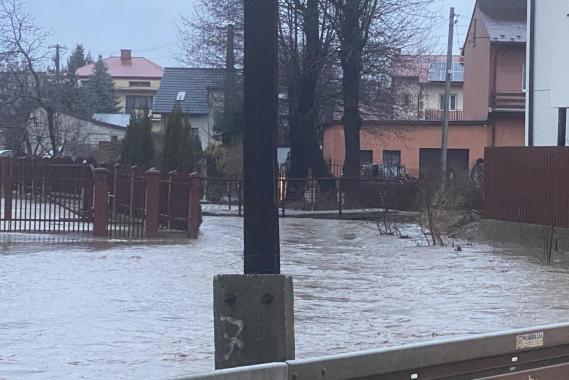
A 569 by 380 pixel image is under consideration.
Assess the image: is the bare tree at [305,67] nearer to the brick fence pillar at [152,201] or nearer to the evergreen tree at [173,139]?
the evergreen tree at [173,139]

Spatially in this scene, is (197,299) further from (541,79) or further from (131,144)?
(131,144)

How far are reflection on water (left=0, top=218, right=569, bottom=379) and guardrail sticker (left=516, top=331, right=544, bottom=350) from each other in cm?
308

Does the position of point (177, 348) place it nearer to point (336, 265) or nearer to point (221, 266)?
point (221, 266)

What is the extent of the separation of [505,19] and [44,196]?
35564mm

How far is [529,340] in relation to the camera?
6.01m

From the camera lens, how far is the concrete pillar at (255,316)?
5.90m

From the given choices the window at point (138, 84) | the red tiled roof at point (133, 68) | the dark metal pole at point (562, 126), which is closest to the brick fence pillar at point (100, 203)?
the dark metal pole at point (562, 126)

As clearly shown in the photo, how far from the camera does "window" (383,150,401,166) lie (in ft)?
168

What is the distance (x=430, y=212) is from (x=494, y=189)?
174 cm

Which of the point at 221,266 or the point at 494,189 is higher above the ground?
the point at 494,189

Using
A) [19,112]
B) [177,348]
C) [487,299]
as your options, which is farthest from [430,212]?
[19,112]

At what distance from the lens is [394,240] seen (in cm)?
2305

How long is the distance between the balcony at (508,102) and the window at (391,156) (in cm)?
621

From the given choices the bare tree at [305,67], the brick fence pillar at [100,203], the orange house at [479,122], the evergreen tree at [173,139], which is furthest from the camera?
the orange house at [479,122]
